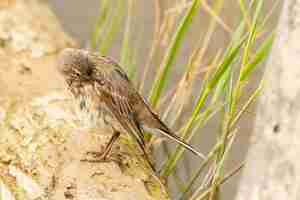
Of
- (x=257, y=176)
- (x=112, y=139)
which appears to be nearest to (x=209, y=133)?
(x=112, y=139)

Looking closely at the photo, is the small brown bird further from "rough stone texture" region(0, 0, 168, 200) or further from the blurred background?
the blurred background

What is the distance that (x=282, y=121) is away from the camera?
158 cm

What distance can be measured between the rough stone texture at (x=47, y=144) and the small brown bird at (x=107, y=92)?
0.11 metres

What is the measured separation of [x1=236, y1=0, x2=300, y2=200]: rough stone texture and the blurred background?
1355mm

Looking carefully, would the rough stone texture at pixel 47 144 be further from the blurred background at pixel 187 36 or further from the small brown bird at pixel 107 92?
the blurred background at pixel 187 36

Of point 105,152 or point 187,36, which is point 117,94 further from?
point 187,36

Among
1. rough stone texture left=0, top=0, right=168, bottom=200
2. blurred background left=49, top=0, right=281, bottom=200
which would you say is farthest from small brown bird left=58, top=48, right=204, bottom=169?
blurred background left=49, top=0, right=281, bottom=200

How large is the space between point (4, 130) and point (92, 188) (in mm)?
515

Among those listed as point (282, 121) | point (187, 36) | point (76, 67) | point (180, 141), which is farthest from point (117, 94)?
point (187, 36)

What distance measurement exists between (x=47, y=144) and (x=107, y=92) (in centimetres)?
32

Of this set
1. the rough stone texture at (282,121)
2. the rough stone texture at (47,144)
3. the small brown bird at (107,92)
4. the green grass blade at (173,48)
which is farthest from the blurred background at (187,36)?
the rough stone texture at (282,121)

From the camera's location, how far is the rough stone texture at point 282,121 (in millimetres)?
1549

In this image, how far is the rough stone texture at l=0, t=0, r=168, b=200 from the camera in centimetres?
238

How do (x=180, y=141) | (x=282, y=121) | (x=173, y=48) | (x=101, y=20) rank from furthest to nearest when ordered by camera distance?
(x=101, y=20)
(x=173, y=48)
(x=180, y=141)
(x=282, y=121)
